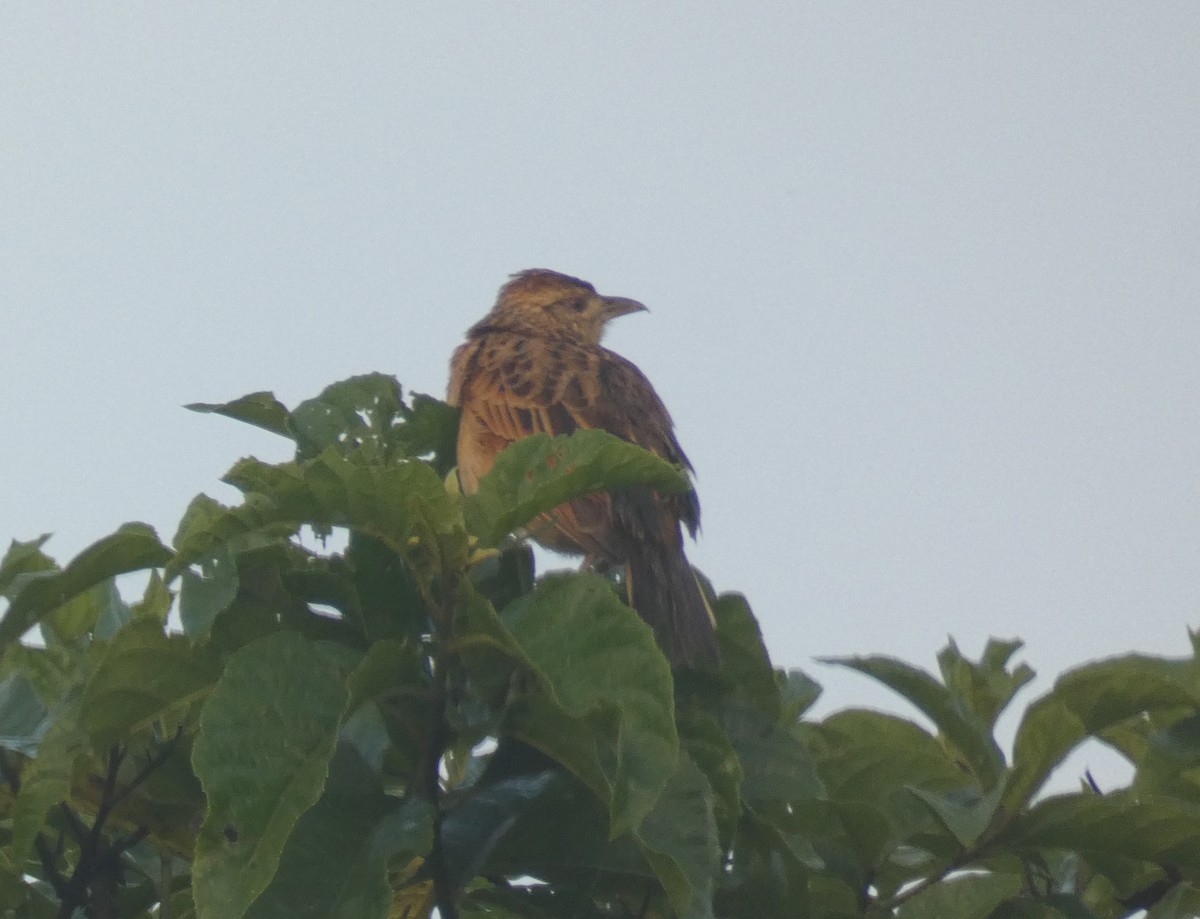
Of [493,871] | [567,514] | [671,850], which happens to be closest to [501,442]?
[567,514]

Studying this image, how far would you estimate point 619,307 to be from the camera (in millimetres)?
7770

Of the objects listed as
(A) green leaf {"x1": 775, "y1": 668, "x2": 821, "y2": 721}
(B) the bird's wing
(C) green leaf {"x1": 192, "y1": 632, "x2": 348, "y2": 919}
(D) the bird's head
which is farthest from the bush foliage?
(D) the bird's head

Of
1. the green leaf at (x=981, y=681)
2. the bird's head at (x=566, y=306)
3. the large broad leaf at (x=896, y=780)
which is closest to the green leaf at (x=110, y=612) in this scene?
the large broad leaf at (x=896, y=780)

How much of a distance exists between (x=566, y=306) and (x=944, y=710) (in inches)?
192

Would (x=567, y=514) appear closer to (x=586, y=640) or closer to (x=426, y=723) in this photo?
(x=426, y=723)

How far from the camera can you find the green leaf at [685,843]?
7.73 ft

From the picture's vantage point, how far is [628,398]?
5.78 metres

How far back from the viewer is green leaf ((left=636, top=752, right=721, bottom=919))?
2.36 metres

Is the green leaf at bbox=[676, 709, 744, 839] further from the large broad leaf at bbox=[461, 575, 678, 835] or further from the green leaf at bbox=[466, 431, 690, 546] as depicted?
the green leaf at bbox=[466, 431, 690, 546]

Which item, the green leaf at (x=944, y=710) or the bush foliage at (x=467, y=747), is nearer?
the bush foliage at (x=467, y=747)

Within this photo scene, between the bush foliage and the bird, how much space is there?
47cm

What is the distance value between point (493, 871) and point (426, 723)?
366 mm

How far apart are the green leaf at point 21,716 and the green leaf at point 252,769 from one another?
0.72m

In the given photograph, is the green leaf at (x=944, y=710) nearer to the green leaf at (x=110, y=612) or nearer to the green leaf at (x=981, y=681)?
the green leaf at (x=981, y=681)
